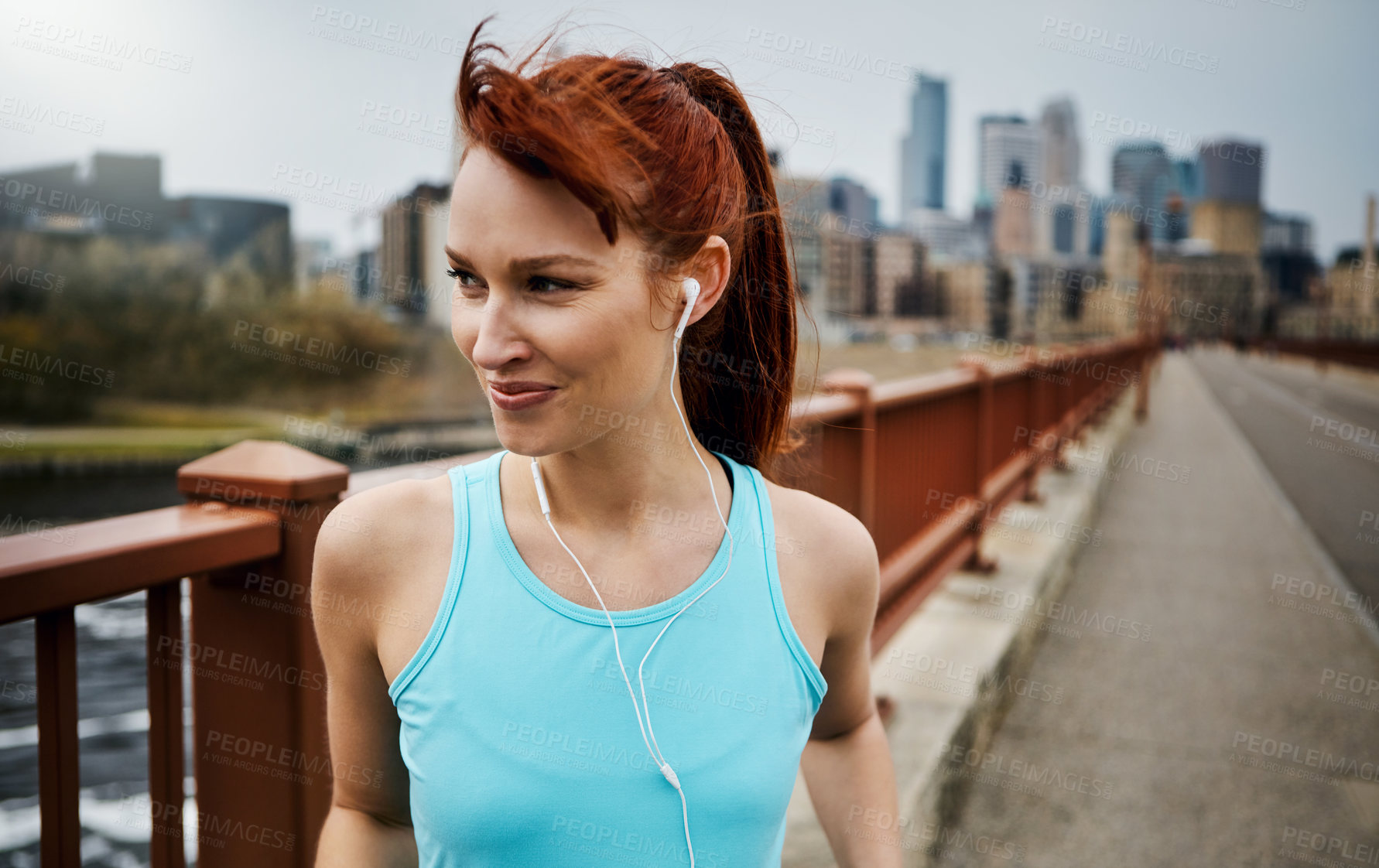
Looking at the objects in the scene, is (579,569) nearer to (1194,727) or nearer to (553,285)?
(553,285)

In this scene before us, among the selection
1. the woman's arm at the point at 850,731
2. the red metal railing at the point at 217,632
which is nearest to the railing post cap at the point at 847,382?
the red metal railing at the point at 217,632

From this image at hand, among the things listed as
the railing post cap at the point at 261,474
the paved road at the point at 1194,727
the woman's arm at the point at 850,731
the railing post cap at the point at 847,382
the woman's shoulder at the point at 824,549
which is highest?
the railing post cap at the point at 847,382

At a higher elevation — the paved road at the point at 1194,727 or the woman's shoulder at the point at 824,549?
the woman's shoulder at the point at 824,549

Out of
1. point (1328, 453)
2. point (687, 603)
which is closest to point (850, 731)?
point (687, 603)

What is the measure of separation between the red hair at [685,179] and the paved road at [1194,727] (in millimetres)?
2375

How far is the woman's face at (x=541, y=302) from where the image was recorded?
3.76ft

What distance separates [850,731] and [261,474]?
107 centimetres

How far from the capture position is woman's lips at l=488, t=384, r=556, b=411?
1.19 metres

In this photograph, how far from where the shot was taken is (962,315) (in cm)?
13950

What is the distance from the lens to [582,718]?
1.21m

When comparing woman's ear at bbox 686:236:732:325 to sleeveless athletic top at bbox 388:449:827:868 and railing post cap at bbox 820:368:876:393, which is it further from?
railing post cap at bbox 820:368:876:393

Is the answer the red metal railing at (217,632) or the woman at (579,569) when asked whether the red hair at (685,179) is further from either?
the red metal railing at (217,632)

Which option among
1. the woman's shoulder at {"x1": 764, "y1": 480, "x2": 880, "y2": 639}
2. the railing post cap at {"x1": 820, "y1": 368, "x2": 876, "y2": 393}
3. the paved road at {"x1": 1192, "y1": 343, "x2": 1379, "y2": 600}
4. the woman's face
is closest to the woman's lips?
the woman's face

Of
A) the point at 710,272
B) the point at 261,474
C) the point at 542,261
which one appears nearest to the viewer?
the point at 542,261
